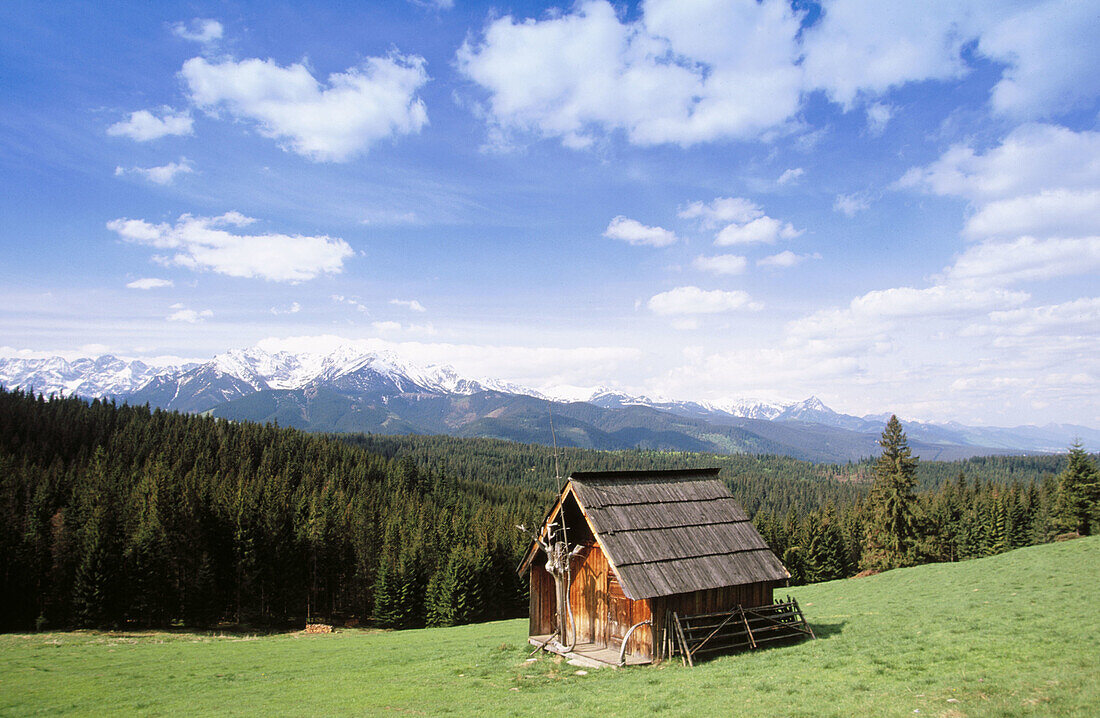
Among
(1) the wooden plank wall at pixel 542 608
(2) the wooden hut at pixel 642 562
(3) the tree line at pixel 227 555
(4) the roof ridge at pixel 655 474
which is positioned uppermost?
(4) the roof ridge at pixel 655 474

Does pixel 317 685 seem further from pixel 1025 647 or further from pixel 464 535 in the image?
pixel 464 535

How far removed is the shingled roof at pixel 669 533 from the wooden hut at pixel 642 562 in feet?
0.17

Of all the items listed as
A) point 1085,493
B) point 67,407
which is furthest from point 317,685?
point 67,407

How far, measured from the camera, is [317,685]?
23219 millimetres

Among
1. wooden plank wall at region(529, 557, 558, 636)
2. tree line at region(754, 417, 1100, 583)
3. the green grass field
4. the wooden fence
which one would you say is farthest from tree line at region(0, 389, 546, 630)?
the wooden fence

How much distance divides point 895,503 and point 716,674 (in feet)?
168

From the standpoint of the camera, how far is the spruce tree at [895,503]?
59.2 m

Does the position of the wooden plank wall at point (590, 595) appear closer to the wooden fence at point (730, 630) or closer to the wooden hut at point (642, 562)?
the wooden hut at point (642, 562)

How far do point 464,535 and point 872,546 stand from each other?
165 ft

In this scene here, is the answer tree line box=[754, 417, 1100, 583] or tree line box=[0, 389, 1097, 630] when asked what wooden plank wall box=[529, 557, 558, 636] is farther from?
tree line box=[754, 417, 1100, 583]

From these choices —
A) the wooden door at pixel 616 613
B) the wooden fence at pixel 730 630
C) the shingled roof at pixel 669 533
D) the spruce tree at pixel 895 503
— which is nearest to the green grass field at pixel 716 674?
the wooden fence at pixel 730 630

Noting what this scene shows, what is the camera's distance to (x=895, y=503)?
5953 cm

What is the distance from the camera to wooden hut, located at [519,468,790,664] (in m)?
22.6

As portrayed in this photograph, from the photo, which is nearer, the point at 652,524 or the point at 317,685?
the point at 317,685
